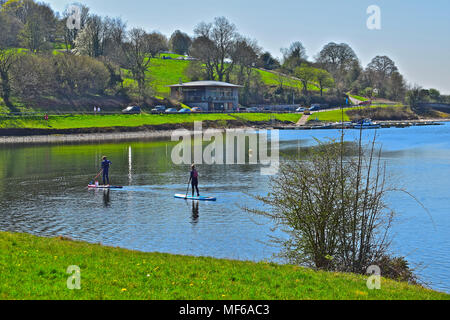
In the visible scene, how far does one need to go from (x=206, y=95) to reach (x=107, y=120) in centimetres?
4573

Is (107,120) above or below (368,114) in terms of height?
below

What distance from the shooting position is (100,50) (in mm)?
158375

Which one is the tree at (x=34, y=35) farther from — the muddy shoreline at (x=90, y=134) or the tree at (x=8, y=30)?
the muddy shoreline at (x=90, y=134)

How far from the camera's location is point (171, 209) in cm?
3734

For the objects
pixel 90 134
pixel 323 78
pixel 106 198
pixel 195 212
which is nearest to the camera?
pixel 195 212

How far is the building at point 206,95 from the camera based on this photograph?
155750mm

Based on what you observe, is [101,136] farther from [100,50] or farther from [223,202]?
[223,202]

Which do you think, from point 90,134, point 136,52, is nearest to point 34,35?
point 136,52

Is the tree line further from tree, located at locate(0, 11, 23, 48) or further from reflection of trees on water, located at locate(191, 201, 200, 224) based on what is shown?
reflection of trees on water, located at locate(191, 201, 200, 224)

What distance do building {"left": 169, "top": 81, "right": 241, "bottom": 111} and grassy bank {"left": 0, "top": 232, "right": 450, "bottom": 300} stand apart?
135212mm

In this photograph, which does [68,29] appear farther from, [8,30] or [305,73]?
[305,73]

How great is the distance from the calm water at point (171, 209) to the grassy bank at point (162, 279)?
6.42m

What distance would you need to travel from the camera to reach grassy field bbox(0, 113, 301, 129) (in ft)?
338

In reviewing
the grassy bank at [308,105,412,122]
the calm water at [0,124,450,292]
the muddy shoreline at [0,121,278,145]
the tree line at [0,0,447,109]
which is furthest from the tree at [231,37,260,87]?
the calm water at [0,124,450,292]
